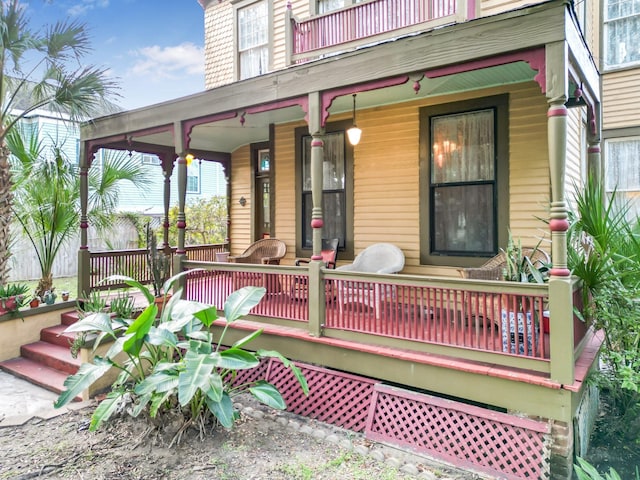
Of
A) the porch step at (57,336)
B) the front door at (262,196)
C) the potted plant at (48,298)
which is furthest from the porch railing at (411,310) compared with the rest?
the front door at (262,196)

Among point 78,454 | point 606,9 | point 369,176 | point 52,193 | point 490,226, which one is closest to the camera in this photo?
point 78,454

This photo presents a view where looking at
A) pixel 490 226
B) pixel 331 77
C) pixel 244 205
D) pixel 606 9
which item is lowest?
pixel 490 226

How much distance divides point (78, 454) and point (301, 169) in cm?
517

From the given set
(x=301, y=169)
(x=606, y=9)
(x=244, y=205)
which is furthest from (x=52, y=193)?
(x=606, y=9)

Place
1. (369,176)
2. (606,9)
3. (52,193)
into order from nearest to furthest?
(369,176)
(52,193)
(606,9)

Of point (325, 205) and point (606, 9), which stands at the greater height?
point (606, 9)


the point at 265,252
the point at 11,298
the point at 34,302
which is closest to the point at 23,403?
the point at 11,298

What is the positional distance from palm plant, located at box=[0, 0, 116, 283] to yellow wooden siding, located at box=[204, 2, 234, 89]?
9.17ft

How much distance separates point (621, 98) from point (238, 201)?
7696 millimetres

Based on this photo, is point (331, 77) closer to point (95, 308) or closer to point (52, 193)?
point (95, 308)

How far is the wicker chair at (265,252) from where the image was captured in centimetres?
755

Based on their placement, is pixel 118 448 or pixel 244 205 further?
pixel 244 205

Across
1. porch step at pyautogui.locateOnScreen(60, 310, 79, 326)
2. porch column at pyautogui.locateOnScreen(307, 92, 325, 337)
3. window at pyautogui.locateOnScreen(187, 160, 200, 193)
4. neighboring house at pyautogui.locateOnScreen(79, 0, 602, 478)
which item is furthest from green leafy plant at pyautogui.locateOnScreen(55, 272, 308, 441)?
window at pyautogui.locateOnScreen(187, 160, 200, 193)

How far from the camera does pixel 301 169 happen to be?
750 cm
